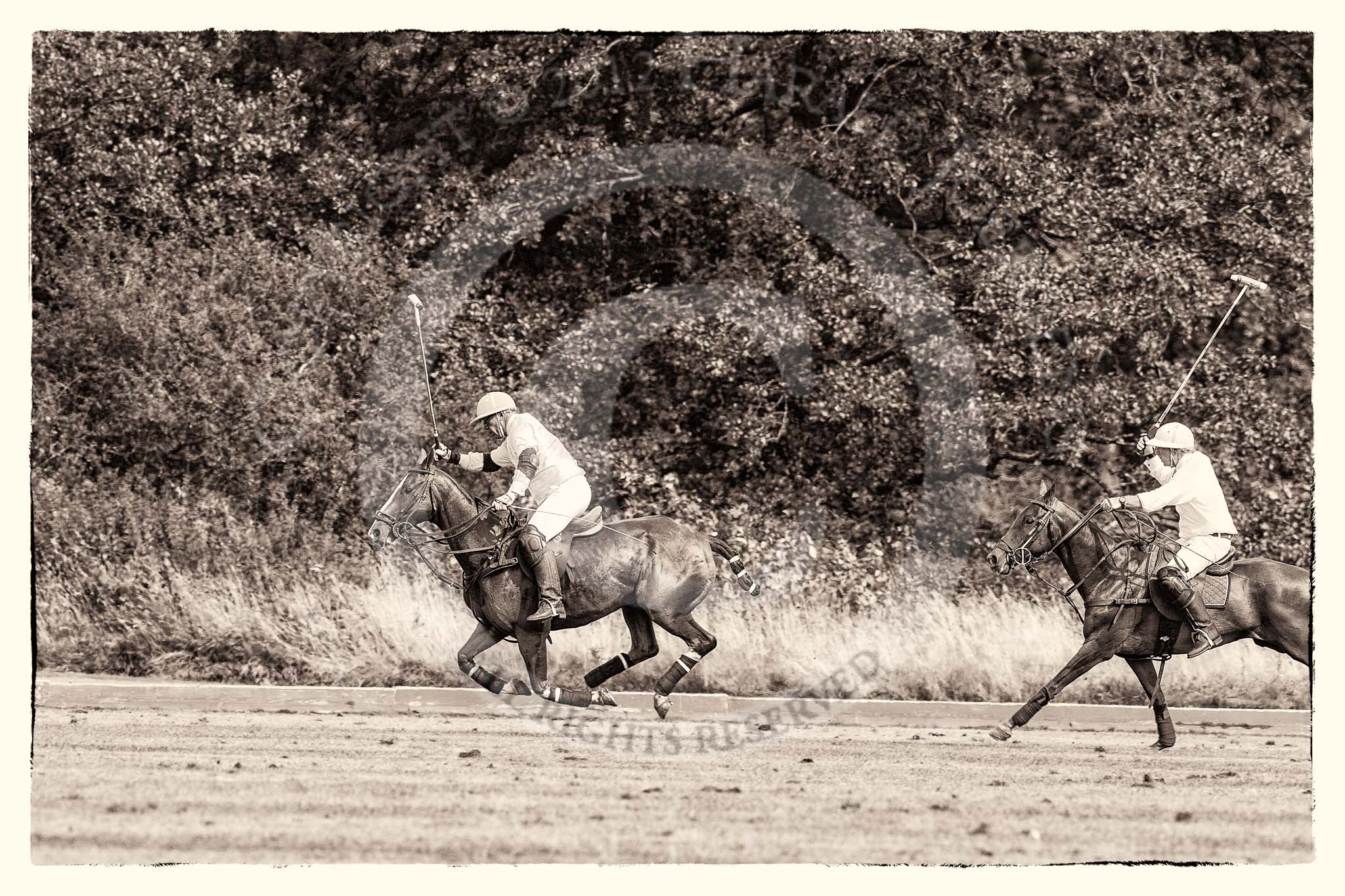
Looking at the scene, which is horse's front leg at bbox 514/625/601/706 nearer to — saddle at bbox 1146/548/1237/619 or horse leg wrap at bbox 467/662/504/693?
horse leg wrap at bbox 467/662/504/693

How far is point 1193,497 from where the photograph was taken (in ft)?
50.5

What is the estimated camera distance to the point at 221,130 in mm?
21484

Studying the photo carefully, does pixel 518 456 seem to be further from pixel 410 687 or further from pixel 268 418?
pixel 268 418

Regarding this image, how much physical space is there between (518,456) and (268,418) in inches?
254

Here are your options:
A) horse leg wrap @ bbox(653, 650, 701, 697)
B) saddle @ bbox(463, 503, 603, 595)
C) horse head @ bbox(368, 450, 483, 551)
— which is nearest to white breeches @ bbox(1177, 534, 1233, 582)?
horse leg wrap @ bbox(653, 650, 701, 697)

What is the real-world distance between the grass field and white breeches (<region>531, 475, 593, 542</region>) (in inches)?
62.0

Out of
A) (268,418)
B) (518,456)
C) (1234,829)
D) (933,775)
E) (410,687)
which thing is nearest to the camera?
(1234,829)

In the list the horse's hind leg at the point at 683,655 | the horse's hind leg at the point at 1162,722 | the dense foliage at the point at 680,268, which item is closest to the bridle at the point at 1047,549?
the horse's hind leg at the point at 1162,722

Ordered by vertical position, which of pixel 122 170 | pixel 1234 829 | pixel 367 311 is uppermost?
pixel 122 170

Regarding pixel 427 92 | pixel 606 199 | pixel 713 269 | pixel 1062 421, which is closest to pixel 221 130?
pixel 427 92

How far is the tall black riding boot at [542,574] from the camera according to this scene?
15.4 metres

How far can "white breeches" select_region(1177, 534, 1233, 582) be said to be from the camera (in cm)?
1550

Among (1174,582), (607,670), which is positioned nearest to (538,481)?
(607,670)

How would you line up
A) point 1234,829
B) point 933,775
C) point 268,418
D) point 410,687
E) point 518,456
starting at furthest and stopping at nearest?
point 268,418
point 410,687
point 518,456
point 933,775
point 1234,829
